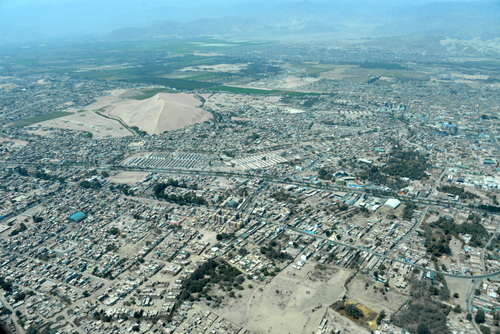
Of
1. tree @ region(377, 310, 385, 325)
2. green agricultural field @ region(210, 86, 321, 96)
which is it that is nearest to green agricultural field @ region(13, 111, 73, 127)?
green agricultural field @ region(210, 86, 321, 96)

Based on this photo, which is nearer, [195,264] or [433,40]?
[195,264]

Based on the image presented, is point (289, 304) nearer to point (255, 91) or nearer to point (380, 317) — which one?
point (380, 317)

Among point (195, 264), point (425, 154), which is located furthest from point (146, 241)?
point (425, 154)

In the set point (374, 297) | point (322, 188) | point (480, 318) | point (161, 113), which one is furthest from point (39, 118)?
point (480, 318)

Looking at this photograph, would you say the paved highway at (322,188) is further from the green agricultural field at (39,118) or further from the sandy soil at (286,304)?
the green agricultural field at (39,118)

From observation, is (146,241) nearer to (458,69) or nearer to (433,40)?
(458,69)

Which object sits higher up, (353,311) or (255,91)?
(255,91)

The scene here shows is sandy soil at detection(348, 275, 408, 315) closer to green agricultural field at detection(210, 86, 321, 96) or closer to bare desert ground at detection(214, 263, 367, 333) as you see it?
bare desert ground at detection(214, 263, 367, 333)
